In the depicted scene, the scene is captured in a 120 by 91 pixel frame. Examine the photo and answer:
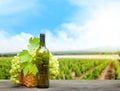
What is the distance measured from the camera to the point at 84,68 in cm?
584

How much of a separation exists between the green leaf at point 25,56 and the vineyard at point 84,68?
2.95 m

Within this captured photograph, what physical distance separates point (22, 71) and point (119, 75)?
3.37 metres

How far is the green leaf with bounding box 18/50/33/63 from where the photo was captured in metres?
2.48

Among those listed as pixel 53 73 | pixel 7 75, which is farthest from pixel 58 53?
pixel 53 73

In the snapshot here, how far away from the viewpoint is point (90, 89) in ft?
7.88

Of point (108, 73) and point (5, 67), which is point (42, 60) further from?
point (108, 73)

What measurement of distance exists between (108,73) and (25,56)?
11.7 feet

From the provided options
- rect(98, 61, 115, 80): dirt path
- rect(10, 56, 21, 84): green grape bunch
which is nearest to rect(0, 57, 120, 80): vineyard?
rect(98, 61, 115, 80): dirt path

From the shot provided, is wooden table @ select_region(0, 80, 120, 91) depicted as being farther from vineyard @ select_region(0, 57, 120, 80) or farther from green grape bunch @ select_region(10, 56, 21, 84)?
vineyard @ select_region(0, 57, 120, 80)

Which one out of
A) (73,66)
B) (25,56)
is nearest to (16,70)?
(25,56)

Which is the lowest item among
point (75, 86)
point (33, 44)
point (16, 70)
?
point (75, 86)

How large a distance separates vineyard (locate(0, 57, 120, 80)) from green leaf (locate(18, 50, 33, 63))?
2947 mm

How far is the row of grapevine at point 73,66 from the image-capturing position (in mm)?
5586

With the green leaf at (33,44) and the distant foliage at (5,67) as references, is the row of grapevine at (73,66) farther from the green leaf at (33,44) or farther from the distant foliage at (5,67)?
the green leaf at (33,44)
